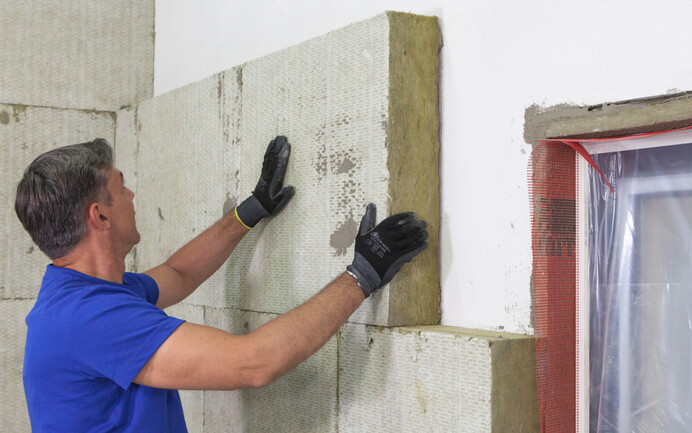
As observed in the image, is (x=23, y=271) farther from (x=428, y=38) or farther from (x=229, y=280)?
(x=428, y=38)

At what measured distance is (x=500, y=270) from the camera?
5.88 feet

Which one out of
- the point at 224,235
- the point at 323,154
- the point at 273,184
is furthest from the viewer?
the point at 224,235

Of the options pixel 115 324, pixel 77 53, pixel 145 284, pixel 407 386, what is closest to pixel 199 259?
pixel 145 284

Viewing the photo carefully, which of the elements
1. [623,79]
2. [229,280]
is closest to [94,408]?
[229,280]

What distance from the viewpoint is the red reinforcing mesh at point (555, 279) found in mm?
1713

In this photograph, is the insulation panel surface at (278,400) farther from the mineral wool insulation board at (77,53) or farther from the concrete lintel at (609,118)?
the mineral wool insulation board at (77,53)

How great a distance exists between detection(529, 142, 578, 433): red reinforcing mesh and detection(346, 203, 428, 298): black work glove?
31 cm

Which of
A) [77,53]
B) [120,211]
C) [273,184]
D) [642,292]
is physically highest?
[77,53]

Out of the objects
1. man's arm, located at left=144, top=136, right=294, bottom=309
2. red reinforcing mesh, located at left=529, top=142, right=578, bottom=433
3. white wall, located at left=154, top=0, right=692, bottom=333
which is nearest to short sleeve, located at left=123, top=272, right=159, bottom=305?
man's arm, located at left=144, top=136, right=294, bottom=309

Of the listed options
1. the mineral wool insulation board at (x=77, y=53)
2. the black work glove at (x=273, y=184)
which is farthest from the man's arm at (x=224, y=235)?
the mineral wool insulation board at (x=77, y=53)

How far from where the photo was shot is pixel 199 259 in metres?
2.38

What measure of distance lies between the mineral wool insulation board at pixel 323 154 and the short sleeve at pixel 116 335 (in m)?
0.58

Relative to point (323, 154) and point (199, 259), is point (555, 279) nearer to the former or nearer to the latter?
point (323, 154)

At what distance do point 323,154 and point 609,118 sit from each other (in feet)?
2.75
